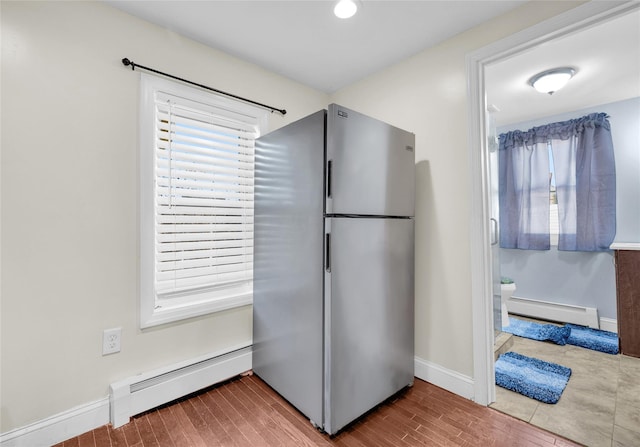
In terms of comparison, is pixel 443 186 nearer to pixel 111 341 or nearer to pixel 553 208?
pixel 111 341

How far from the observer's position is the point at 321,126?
1.58 metres

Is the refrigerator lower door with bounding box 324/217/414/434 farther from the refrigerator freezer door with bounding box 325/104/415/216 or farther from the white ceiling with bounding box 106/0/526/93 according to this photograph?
the white ceiling with bounding box 106/0/526/93

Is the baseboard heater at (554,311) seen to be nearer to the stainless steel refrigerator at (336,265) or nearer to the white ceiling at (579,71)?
the white ceiling at (579,71)

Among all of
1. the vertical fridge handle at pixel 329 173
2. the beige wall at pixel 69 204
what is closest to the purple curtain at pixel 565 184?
the vertical fridge handle at pixel 329 173

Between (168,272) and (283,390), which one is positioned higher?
(168,272)

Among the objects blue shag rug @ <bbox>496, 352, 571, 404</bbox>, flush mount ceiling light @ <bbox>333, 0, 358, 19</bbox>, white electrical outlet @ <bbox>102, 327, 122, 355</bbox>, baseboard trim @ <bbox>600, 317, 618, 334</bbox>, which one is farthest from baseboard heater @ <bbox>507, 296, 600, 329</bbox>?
white electrical outlet @ <bbox>102, 327, 122, 355</bbox>

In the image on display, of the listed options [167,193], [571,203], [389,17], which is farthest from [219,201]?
[571,203]

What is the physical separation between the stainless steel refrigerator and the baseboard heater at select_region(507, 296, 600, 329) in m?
2.51

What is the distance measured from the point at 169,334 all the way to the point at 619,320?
3.71 meters

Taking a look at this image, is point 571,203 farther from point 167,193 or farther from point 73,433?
point 73,433

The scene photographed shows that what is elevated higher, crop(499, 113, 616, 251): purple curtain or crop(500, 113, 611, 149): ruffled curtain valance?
crop(500, 113, 611, 149): ruffled curtain valance

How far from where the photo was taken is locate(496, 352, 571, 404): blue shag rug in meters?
1.91

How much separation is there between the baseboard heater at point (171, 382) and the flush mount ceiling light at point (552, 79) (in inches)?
132

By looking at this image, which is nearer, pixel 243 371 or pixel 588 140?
pixel 243 371
